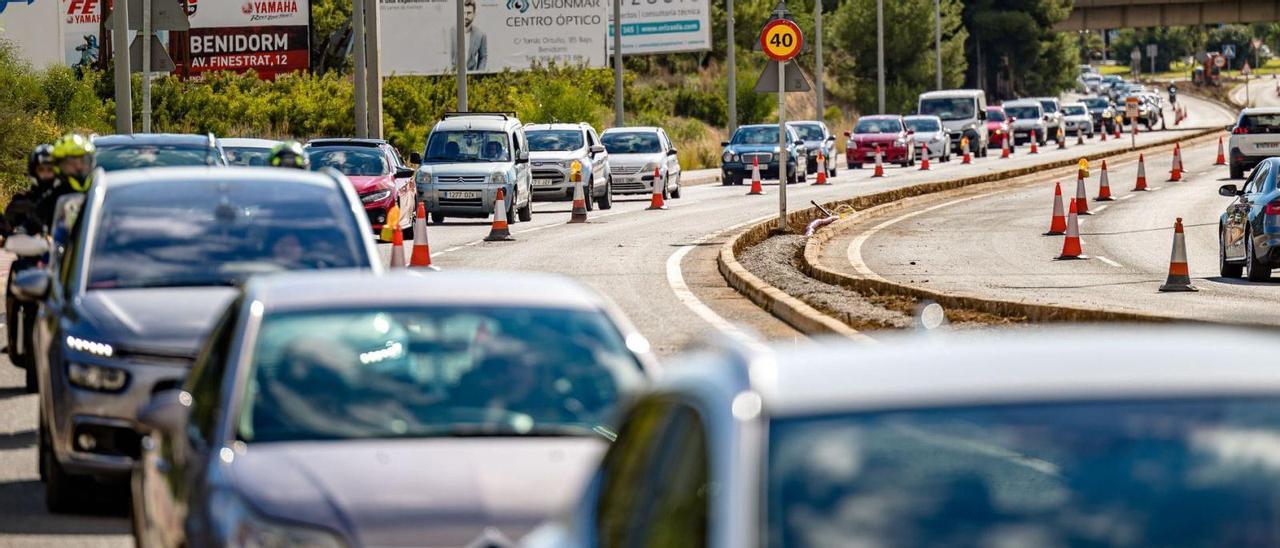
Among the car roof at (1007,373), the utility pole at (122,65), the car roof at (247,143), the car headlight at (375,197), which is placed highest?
the utility pole at (122,65)

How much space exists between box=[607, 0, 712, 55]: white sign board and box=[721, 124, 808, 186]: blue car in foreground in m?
31.2

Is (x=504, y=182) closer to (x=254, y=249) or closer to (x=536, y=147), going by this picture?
(x=536, y=147)

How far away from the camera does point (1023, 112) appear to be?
8125 centimetres

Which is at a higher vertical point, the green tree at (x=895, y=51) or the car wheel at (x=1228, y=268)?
the green tree at (x=895, y=51)

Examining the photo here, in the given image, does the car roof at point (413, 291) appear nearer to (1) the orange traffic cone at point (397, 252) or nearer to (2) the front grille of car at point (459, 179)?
(1) the orange traffic cone at point (397, 252)

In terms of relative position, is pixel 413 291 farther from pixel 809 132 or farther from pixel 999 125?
pixel 999 125

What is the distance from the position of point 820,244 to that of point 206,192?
18.6 metres

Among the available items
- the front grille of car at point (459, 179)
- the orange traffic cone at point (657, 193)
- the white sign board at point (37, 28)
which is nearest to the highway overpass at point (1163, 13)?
the white sign board at point (37, 28)

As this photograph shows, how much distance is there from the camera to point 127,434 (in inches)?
342

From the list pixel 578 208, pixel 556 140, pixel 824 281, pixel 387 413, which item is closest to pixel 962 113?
pixel 556 140

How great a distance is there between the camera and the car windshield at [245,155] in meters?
24.1

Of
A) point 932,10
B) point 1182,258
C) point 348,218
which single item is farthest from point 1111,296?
point 932,10

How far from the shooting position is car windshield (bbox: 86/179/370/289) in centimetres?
951

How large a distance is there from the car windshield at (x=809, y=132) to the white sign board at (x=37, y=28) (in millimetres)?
21755
